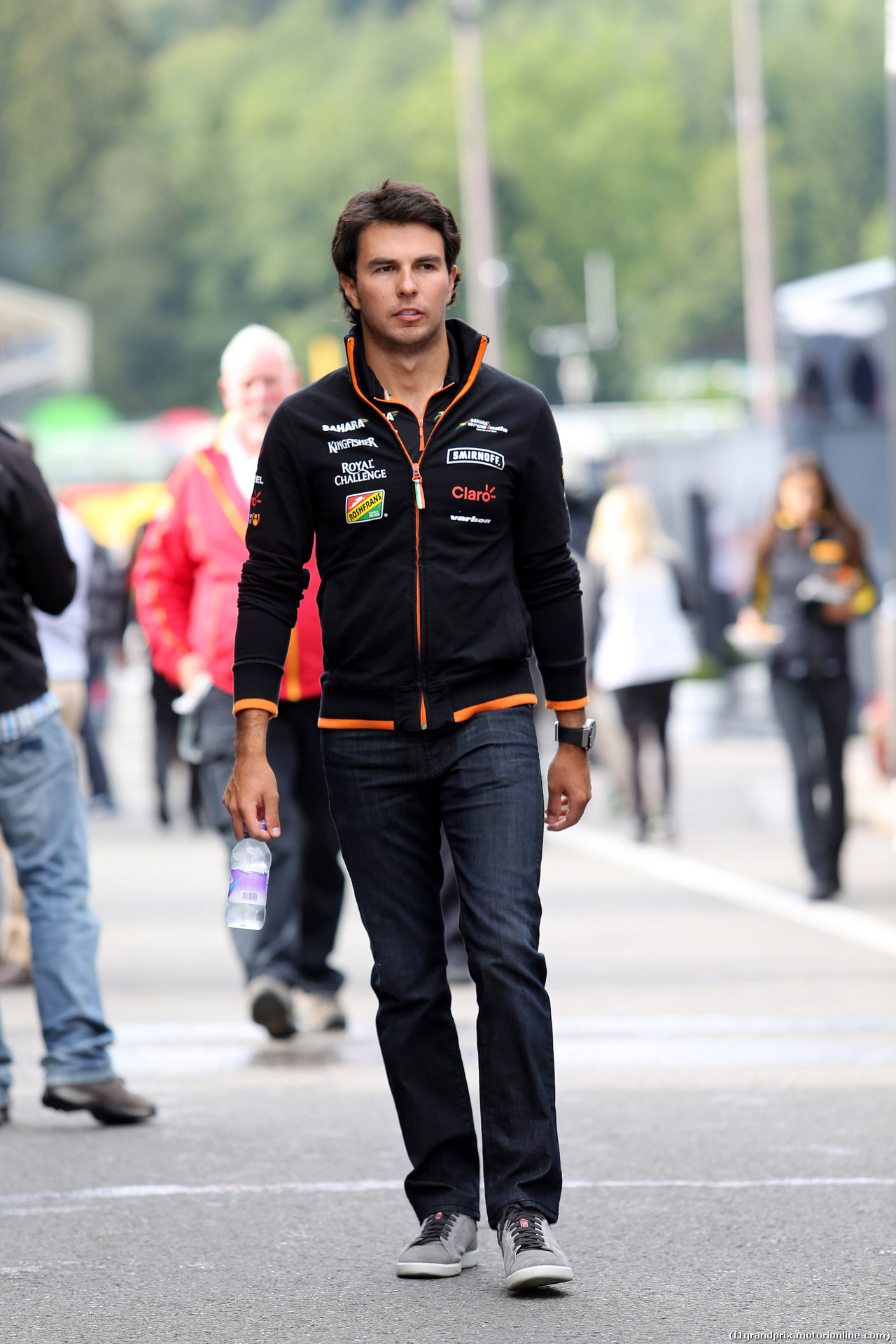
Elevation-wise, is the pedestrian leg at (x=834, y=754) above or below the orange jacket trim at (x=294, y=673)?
below

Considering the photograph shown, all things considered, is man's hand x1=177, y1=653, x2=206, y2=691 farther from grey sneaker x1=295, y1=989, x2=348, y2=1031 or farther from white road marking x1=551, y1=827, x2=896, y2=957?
white road marking x1=551, y1=827, x2=896, y2=957

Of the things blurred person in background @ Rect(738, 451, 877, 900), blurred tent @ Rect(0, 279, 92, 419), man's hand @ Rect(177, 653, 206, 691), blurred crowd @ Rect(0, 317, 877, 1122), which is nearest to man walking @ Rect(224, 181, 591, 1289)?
blurred crowd @ Rect(0, 317, 877, 1122)

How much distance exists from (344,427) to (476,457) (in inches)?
10.0

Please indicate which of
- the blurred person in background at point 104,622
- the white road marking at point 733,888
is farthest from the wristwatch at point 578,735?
the blurred person in background at point 104,622

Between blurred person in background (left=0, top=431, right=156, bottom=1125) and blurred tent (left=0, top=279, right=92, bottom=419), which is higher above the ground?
blurred tent (left=0, top=279, right=92, bottom=419)

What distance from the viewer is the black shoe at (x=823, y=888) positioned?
10.1 metres

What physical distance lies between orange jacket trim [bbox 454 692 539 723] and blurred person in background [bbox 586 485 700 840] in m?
7.96

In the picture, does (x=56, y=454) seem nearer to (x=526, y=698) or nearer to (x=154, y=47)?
(x=526, y=698)

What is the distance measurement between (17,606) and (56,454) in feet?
199

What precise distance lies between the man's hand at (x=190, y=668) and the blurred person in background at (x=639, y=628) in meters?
5.46

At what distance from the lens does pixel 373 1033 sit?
A: 7.23 meters

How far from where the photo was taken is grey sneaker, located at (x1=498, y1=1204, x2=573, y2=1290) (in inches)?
168

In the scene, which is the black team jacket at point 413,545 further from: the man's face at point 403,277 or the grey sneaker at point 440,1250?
the grey sneaker at point 440,1250

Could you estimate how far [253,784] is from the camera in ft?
14.5
